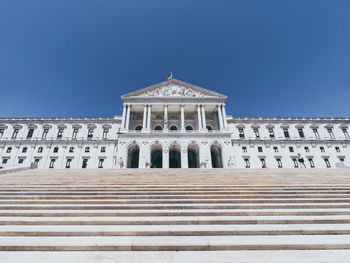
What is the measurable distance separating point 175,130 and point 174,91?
809 centimetres

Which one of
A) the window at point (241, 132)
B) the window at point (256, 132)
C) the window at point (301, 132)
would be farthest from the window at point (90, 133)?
the window at point (301, 132)

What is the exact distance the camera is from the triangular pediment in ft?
107

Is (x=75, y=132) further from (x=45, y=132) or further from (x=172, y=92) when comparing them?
(x=172, y=92)

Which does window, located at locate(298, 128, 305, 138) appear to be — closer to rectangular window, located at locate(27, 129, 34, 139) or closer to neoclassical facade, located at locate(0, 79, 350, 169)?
neoclassical facade, located at locate(0, 79, 350, 169)

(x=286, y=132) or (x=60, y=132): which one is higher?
(x=60, y=132)

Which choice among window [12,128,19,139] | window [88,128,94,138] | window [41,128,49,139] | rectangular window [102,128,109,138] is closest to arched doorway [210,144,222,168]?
rectangular window [102,128,109,138]

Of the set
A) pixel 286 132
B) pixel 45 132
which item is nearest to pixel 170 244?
pixel 286 132

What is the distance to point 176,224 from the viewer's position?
5.06 metres

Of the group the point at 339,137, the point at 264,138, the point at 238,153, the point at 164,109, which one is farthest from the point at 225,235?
the point at 339,137

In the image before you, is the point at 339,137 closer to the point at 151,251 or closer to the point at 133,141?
the point at 133,141

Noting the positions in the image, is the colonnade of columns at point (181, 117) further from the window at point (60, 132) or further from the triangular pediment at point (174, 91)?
the window at point (60, 132)

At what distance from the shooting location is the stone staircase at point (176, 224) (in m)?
3.66

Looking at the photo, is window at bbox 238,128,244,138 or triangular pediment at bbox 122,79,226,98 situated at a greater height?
triangular pediment at bbox 122,79,226,98

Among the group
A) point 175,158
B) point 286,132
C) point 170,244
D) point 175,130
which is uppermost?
point 286,132
